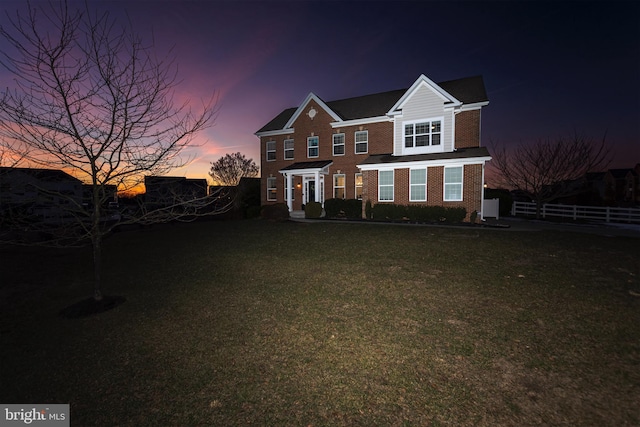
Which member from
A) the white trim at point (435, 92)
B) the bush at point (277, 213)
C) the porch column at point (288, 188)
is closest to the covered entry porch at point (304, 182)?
the porch column at point (288, 188)

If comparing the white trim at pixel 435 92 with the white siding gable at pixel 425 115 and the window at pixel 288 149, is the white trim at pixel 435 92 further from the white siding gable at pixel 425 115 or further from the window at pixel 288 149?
the window at pixel 288 149

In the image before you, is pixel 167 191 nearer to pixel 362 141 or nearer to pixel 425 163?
pixel 425 163

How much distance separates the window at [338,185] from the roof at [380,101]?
4.58 m

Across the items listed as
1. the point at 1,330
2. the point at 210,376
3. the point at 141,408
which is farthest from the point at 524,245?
the point at 1,330

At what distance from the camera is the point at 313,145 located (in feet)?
82.3

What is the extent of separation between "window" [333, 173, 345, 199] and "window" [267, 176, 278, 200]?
6.00 metres

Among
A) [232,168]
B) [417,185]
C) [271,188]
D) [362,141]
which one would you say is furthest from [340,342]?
[232,168]

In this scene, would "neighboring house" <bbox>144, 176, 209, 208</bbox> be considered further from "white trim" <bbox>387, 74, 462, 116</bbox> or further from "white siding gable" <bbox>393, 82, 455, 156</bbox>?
"white trim" <bbox>387, 74, 462, 116</bbox>

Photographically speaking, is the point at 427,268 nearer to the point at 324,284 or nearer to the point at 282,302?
the point at 324,284

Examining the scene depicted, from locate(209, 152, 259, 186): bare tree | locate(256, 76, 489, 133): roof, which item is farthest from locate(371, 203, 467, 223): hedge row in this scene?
locate(209, 152, 259, 186): bare tree

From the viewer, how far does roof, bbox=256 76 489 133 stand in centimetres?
1979

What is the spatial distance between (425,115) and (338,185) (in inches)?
315

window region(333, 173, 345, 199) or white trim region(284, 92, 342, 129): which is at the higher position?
white trim region(284, 92, 342, 129)

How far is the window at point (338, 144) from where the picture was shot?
2380 centimetres
